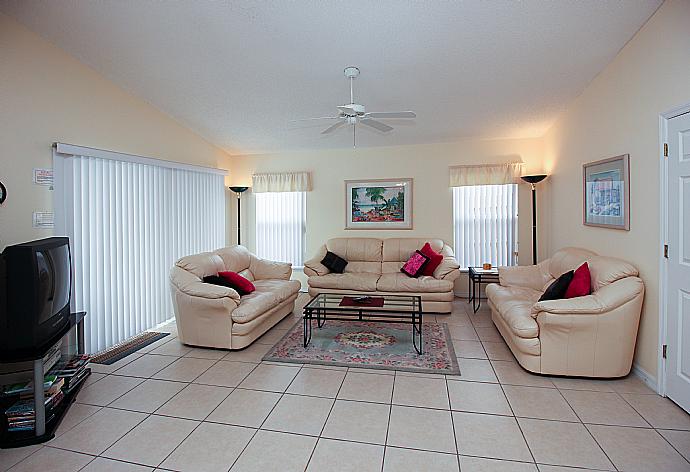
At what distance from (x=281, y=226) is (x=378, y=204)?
1835 mm

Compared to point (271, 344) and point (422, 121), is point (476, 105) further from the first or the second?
point (271, 344)

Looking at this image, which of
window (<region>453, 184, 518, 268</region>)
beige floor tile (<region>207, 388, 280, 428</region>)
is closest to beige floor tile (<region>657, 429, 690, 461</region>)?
beige floor tile (<region>207, 388, 280, 428</region>)

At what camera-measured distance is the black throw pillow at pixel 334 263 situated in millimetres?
5840

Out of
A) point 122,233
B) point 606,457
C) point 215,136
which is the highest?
point 215,136

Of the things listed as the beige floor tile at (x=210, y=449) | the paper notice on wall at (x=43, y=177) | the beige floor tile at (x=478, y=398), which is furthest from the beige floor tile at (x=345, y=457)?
the paper notice on wall at (x=43, y=177)

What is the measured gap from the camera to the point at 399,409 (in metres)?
2.69

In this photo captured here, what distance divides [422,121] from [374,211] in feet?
5.87

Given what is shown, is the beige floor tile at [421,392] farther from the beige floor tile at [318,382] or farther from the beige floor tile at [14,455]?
the beige floor tile at [14,455]

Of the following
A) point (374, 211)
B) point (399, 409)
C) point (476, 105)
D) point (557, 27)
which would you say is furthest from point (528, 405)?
point (374, 211)

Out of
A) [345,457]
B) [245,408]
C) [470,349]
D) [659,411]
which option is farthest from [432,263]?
[345,457]

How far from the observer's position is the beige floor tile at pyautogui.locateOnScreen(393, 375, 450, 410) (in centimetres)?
277

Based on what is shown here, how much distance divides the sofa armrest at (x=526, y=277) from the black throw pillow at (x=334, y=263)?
7.64ft

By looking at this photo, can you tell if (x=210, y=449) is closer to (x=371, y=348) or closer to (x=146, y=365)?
(x=146, y=365)

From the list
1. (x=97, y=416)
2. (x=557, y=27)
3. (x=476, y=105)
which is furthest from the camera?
(x=476, y=105)
